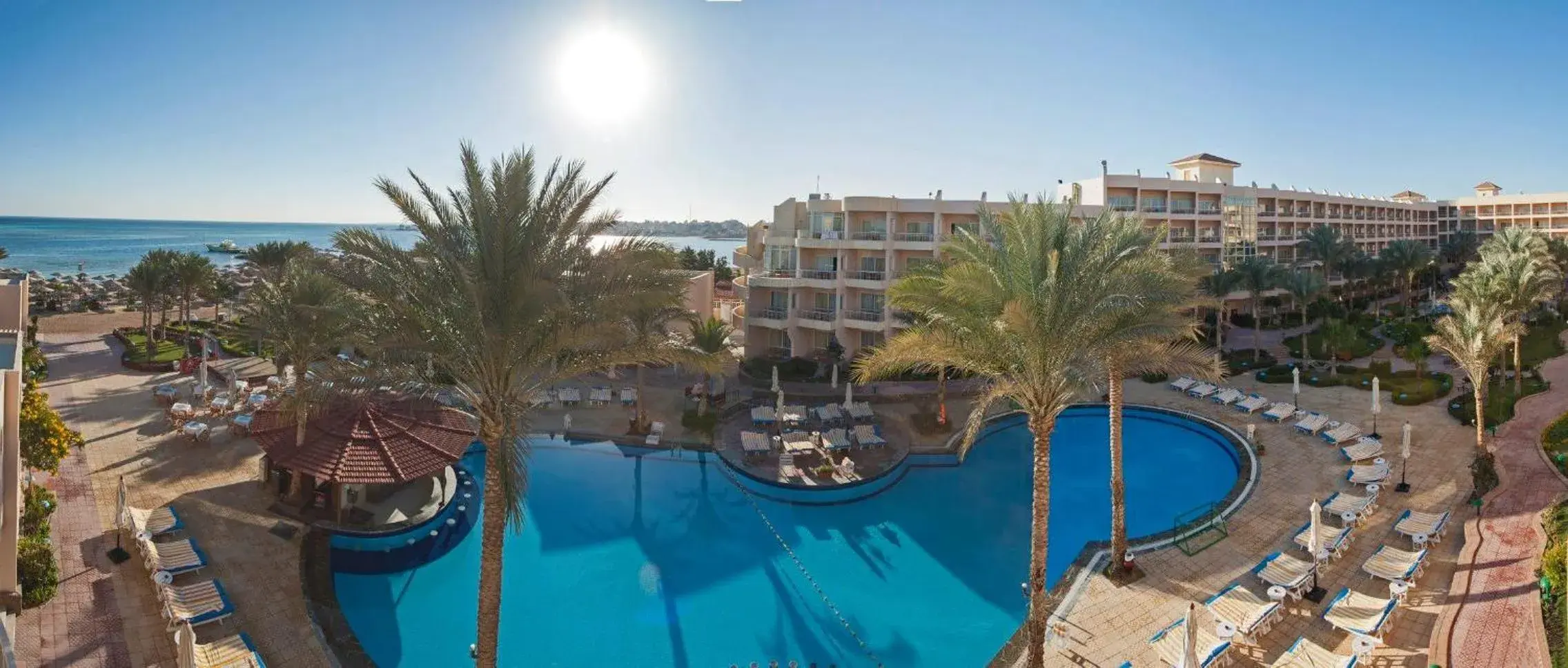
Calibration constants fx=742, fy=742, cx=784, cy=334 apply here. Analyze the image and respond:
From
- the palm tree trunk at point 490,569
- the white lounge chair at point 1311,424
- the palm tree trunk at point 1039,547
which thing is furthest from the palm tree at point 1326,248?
the palm tree trunk at point 490,569

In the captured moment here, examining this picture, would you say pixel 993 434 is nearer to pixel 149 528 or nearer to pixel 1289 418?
pixel 1289 418

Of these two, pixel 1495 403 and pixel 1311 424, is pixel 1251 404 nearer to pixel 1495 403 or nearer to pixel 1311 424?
pixel 1311 424

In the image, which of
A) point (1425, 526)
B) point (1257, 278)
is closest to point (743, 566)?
point (1425, 526)

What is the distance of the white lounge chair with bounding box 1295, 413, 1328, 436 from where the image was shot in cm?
2327

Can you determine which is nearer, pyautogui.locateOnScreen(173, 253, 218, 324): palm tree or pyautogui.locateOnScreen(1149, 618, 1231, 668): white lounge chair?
pyautogui.locateOnScreen(1149, 618, 1231, 668): white lounge chair

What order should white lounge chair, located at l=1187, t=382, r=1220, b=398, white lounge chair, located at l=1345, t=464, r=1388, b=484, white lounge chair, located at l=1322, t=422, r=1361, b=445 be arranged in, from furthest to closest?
white lounge chair, located at l=1187, t=382, r=1220, b=398 → white lounge chair, located at l=1322, t=422, r=1361, b=445 → white lounge chair, located at l=1345, t=464, r=1388, b=484

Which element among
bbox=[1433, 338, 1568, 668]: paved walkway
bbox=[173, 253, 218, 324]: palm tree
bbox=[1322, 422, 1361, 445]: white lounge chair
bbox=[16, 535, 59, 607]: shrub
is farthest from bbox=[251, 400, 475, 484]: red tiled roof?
bbox=[1322, 422, 1361, 445]: white lounge chair

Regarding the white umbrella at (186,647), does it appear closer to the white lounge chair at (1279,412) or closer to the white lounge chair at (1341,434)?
the white lounge chair at (1341,434)

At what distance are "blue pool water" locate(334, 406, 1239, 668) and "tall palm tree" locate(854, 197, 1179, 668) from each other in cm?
457

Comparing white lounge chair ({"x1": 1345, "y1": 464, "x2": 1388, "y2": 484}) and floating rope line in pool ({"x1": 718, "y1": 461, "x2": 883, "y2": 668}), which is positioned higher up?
white lounge chair ({"x1": 1345, "y1": 464, "x2": 1388, "y2": 484})

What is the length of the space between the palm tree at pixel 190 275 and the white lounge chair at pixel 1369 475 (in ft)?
151

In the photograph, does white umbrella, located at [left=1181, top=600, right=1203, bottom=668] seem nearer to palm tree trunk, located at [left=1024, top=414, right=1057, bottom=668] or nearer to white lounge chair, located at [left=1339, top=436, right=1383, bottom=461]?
palm tree trunk, located at [left=1024, top=414, right=1057, bottom=668]

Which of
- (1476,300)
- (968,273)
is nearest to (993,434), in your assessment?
(1476,300)

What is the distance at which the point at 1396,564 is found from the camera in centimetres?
1382
